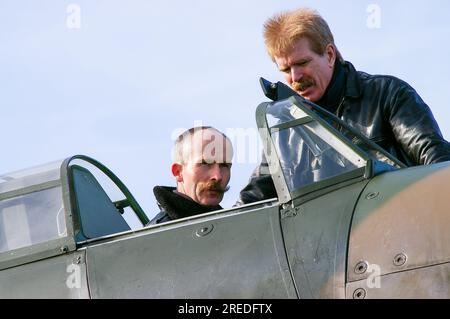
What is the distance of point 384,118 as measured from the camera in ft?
24.0

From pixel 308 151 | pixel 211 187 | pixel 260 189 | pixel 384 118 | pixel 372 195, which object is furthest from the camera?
pixel 384 118

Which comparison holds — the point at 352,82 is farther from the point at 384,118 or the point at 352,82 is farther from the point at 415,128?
the point at 415,128

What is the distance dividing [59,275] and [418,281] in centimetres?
218

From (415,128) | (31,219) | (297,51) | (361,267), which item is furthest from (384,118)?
(31,219)

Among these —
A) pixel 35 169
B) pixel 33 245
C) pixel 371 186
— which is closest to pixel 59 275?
pixel 33 245

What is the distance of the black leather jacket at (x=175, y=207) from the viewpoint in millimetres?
6824

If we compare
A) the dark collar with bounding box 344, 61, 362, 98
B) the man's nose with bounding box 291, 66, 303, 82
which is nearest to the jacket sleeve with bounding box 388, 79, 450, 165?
the dark collar with bounding box 344, 61, 362, 98

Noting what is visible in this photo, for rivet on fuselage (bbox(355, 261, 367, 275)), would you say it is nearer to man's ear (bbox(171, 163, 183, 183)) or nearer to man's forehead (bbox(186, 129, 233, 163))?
man's forehead (bbox(186, 129, 233, 163))

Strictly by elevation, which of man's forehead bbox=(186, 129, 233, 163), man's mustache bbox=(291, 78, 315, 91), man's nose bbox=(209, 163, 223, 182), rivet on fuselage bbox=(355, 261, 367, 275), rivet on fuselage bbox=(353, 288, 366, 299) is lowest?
rivet on fuselage bbox=(353, 288, 366, 299)

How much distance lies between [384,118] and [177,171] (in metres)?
1.47

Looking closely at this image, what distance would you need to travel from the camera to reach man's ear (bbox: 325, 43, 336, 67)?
7715 mm

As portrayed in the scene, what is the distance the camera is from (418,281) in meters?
5.31

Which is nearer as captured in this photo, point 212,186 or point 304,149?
point 304,149

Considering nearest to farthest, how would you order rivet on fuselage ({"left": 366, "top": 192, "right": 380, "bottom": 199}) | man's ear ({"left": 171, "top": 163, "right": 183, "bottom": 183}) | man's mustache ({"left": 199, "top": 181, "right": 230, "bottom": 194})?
1. rivet on fuselage ({"left": 366, "top": 192, "right": 380, "bottom": 199})
2. man's mustache ({"left": 199, "top": 181, "right": 230, "bottom": 194})
3. man's ear ({"left": 171, "top": 163, "right": 183, "bottom": 183})
